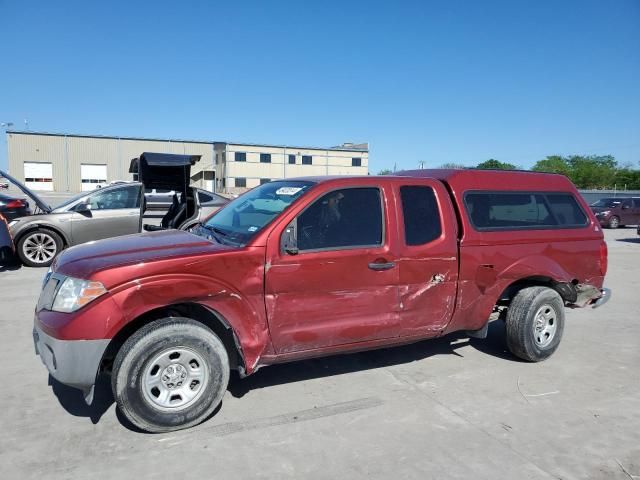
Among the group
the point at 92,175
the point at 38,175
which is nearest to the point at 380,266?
the point at 92,175

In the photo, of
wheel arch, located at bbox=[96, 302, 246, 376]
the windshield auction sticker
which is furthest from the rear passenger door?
wheel arch, located at bbox=[96, 302, 246, 376]

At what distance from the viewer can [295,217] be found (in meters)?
3.84

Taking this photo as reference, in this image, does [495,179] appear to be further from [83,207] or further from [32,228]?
[32,228]

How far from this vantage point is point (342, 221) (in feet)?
13.3

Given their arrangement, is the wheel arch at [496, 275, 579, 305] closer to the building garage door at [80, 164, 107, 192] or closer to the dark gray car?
the dark gray car

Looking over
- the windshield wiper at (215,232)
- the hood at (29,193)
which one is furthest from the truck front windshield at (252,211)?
the hood at (29,193)

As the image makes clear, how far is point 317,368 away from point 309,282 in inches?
51.5

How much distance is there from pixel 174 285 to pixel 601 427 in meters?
3.28

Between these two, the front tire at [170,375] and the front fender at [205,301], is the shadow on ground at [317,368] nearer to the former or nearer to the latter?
the front tire at [170,375]

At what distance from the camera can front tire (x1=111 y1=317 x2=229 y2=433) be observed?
3322 millimetres

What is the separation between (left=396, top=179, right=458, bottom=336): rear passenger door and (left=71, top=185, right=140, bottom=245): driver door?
21.5ft

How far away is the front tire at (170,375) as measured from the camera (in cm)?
332

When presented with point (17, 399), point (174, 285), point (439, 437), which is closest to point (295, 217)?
point (174, 285)

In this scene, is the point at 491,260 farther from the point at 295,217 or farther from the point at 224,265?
the point at 224,265
